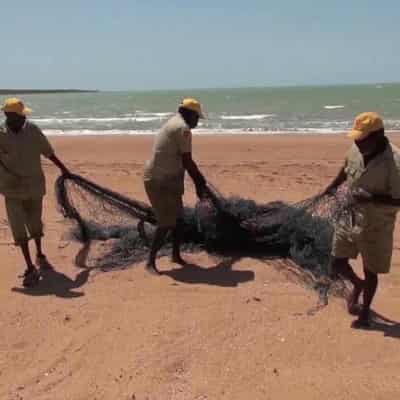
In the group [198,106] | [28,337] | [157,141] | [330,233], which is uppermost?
[198,106]

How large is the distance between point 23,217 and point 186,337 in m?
2.24

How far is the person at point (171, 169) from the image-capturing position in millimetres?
5012

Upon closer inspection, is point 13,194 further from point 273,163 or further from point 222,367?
point 273,163

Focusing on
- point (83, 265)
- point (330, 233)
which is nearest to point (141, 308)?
point (83, 265)

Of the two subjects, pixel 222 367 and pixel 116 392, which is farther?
pixel 222 367

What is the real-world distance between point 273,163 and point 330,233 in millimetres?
7360

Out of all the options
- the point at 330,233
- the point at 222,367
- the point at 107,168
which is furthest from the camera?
the point at 107,168

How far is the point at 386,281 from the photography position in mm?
5066

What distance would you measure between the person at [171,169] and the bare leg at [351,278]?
62.1 inches

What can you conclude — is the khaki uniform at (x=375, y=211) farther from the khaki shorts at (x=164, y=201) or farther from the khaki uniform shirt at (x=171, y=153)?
the khaki shorts at (x=164, y=201)

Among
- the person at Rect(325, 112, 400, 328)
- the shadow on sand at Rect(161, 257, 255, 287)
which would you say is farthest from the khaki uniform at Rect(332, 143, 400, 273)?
the shadow on sand at Rect(161, 257, 255, 287)

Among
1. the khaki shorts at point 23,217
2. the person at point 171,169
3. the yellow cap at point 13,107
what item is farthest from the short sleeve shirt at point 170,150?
the yellow cap at point 13,107

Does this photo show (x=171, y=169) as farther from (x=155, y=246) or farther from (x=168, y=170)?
(x=155, y=246)

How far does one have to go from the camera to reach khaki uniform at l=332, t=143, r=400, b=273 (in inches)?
145
